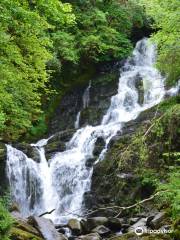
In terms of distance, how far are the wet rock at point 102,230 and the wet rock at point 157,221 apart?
4.97ft

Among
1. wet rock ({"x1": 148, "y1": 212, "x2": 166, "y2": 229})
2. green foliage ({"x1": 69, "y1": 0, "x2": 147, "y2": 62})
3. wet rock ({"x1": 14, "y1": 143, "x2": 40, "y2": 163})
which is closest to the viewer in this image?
wet rock ({"x1": 148, "y1": 212, "x2": 166, "y2": 229})

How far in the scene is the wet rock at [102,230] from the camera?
41.8 feet

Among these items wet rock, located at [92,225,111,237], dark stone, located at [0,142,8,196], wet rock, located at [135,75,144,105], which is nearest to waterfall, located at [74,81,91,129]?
wet rock, located at [135,75,144,105]

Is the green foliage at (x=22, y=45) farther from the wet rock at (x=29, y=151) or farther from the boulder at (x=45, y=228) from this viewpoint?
the wet rock at (x=29, y=151)

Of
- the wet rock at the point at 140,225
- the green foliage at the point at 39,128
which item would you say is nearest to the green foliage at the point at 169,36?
the wet rock at the point at 140,225

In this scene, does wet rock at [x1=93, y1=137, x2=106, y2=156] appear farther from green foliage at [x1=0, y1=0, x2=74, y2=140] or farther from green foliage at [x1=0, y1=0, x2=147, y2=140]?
green foliage at [x1=0, y1=0, x2=74, y2=140]

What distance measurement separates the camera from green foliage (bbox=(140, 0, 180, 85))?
11.6 meters

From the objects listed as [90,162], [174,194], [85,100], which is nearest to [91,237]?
[174,194]

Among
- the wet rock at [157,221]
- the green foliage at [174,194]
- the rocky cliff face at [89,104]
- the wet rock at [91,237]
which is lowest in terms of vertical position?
the wet rock at [91,237]

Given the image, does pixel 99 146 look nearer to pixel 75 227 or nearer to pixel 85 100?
pixel 75 227

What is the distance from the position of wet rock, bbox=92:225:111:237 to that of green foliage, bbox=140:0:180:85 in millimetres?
4920

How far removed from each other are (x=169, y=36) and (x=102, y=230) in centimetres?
598

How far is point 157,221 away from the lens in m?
11.6

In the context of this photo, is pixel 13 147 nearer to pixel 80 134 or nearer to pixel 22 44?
pixel 80 134
